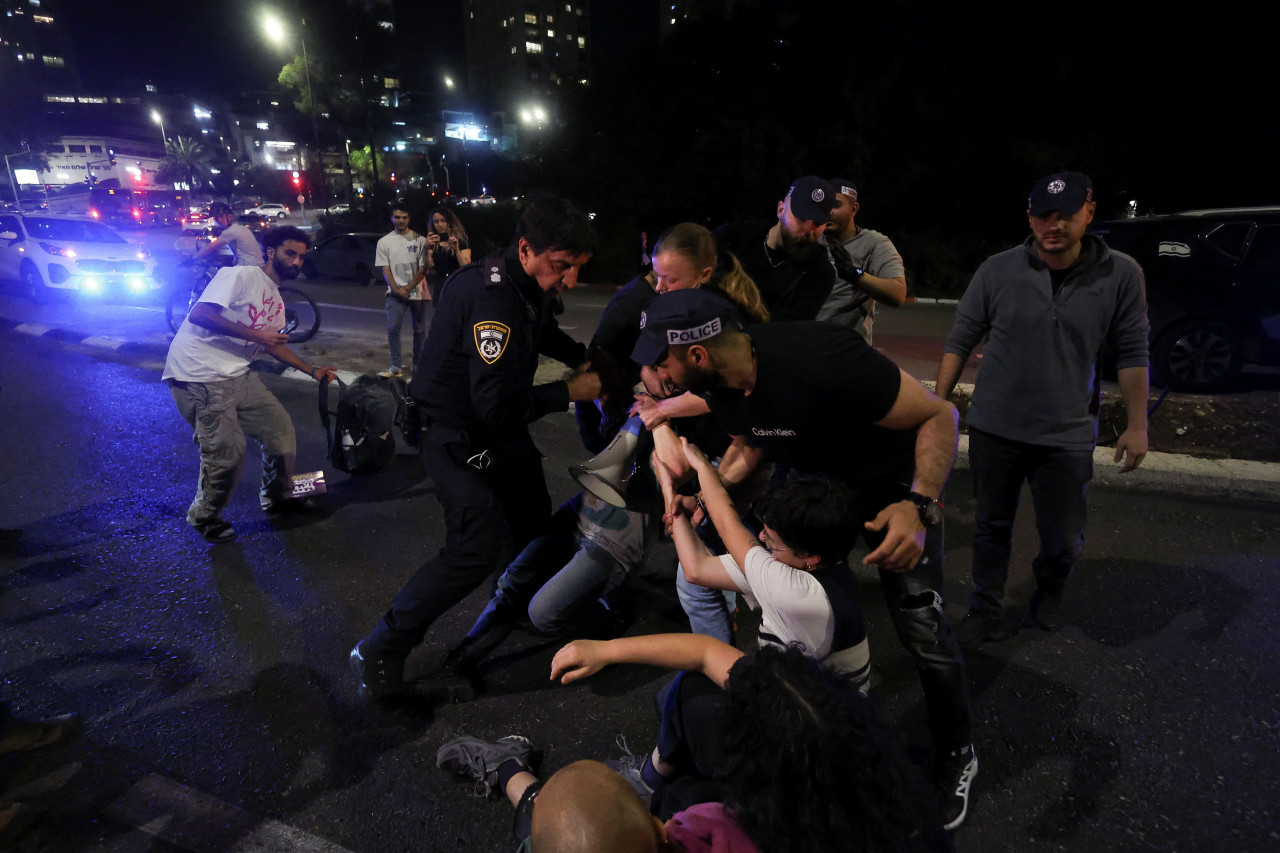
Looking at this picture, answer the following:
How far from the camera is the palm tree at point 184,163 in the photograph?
62.6 m

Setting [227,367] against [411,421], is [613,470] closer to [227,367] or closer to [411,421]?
[411,421]

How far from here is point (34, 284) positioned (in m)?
14.4

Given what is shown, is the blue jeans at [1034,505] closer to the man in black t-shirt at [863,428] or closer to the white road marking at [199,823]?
the man in black t-shirt at [863,428]

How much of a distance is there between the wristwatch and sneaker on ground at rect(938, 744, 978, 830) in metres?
0.77

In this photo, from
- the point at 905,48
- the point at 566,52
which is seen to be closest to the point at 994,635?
the point at 905,48

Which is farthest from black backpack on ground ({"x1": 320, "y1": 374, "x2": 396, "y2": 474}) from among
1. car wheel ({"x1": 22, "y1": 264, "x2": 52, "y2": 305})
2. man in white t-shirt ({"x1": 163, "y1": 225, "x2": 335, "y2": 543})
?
car wheel ({"x1": 22, "y1": 264, "x2": 52, "y2": 305})

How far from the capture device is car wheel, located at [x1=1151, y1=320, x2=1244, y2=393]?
22.5 ft

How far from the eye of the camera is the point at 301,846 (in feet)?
7.36

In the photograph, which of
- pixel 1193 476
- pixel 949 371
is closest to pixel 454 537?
pixel 949 371

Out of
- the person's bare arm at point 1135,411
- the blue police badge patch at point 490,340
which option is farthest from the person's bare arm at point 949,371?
the blue police badge patch at point 490,340

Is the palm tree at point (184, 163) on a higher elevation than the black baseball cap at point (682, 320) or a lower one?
higher

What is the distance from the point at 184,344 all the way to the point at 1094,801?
4674mm

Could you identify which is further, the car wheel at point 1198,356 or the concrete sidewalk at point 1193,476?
A: the car wheel at point 1198,356

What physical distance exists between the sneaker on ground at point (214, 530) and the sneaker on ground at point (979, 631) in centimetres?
397
